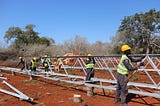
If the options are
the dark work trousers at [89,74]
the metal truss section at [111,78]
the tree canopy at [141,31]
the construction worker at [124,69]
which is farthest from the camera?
the tree canopy at [141,31]

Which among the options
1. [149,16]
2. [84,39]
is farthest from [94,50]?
[149,16]

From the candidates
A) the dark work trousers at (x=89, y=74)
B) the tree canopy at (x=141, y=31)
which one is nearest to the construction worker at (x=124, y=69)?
the dark work trousers at (x=89, y=74)

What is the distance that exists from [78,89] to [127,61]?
13.2ft

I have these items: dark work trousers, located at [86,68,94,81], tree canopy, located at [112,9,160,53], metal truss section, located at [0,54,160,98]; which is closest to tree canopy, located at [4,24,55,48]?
tree canopy, located at [112,9,160,53]

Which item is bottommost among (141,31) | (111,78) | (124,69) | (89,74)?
(111,78)

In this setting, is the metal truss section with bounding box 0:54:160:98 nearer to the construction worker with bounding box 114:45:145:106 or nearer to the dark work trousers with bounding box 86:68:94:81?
the dark work trousers with bounding box 86:68:94:81

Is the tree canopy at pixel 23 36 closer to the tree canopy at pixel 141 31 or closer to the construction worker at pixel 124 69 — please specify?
the tree canopy at pixel 141 31

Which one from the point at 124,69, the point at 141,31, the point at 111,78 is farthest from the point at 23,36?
the point at 124,69

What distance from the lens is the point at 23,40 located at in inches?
1750

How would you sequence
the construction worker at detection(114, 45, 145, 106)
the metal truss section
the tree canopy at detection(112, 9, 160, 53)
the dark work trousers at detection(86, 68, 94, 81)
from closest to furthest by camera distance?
1. the construction worker at detection(114, 45, 145, 106)
2. the metal truss section
3. the dark work trousers at detection(86, 68, 94, 81)
4. the tree canopy at detection(112, 9, 160, 53)

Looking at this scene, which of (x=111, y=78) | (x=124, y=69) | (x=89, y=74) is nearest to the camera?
(x=124, y=69)

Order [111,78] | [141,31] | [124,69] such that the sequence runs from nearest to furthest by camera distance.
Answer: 1. [124,69]
2. [111,78]
3. [141,31]

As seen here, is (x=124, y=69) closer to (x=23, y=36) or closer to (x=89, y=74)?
(x=89, y=74)

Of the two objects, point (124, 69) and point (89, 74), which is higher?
point (124, 69)
